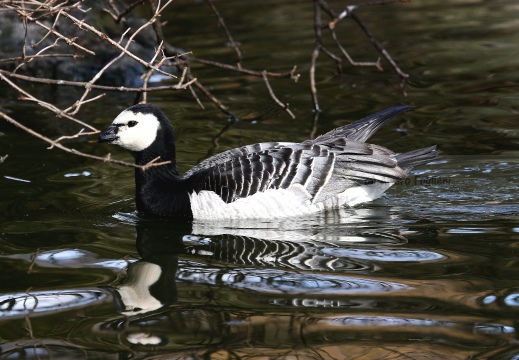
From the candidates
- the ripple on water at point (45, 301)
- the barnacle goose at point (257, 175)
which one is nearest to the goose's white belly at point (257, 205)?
the barnacle goose at point (257, 175)

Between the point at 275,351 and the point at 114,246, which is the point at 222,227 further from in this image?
the point at 275,351

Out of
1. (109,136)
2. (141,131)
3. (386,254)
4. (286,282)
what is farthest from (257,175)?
(286,282)

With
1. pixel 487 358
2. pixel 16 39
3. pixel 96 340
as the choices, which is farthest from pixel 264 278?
pixel 16 39

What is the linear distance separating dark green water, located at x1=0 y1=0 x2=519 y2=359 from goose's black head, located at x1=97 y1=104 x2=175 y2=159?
71cm

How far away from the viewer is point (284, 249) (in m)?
7.39

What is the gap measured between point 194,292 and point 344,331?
136cm

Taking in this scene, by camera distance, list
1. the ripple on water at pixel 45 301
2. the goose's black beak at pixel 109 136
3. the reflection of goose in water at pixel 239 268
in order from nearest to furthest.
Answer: the ripple on water at pixel 45 301
the reflection of goose in water at pixel 239 268
the goose's black beak at pixel 109 136

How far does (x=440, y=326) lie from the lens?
5.64 m

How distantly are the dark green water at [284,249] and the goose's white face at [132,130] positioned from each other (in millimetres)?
726

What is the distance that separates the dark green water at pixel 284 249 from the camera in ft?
18.5

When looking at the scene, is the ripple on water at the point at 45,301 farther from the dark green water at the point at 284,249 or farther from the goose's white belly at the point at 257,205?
the goose's white belly at the point at 257,205

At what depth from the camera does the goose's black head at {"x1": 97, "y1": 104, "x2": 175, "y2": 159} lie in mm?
8453

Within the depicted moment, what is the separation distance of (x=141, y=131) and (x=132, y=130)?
93mm

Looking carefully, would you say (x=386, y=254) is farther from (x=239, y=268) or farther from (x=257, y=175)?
(x=257, y=175)
